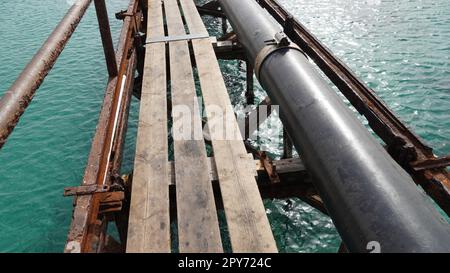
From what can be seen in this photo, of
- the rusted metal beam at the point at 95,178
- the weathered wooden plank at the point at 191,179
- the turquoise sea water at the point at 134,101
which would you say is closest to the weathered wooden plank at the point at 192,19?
the weathered wooden plank at the point at 191,179

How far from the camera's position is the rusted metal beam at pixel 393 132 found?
319cm

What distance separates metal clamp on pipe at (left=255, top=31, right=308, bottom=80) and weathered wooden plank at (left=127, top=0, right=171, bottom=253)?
1516 millimetres

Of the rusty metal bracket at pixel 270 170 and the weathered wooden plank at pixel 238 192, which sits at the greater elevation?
the weathered wooden plank at pixel 238 192

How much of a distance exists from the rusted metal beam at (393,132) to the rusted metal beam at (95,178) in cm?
320

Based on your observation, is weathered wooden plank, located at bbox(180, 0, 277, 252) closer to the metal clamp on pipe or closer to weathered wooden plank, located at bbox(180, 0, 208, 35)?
the metal clamp on pipe

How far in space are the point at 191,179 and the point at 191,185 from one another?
9 cm

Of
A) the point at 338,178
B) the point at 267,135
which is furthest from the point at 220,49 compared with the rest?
the point at 338,178

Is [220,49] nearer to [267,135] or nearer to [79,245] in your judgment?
[267,135]

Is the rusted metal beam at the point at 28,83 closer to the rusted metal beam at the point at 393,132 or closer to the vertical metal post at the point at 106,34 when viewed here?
the vertical metal post at the point at 106,34

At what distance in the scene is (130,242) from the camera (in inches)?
113

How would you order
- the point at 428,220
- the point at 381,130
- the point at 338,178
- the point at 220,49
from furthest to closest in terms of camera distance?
the point at 220,49 < the point at 381,130 < the point at 338,178 < the point at 428,220

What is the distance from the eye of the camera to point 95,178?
334 centimetres

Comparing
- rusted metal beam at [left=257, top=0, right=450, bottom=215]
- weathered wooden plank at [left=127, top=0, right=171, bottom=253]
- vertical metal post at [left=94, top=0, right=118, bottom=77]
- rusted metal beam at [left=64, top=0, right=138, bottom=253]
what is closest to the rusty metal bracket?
weathered wooden plank at [left=127, top=0, right=171, bottom=253]
